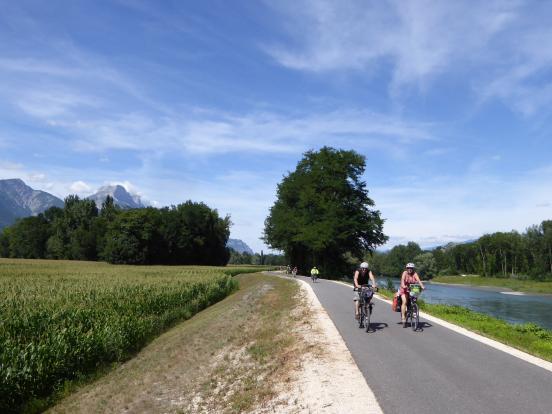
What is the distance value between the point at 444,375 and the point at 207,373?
6396mm

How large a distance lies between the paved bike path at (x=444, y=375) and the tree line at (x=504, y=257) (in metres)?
110

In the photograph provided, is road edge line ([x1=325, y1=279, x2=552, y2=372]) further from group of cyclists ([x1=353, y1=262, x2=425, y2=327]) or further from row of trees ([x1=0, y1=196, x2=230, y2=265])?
row of trees ([x1=0, y1=196, x2=230, y2=265])

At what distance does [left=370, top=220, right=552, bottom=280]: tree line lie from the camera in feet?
387

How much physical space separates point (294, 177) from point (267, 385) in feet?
175

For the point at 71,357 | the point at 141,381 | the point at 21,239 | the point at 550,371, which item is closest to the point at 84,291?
the point at 71,357

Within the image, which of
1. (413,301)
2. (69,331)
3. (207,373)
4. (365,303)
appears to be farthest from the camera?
(69,331)

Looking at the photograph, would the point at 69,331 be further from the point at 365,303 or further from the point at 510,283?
the point at 510,283

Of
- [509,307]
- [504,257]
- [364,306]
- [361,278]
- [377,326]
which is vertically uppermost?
[504,257]

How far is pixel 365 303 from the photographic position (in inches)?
537

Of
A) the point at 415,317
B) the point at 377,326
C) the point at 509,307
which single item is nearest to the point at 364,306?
the point at 377,326

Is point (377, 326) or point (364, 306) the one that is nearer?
point (364, 306)

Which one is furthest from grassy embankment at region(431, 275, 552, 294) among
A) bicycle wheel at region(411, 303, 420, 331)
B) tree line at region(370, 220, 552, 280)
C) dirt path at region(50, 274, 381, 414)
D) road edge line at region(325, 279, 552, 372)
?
dirt path at region(50, 274, 381, 414)

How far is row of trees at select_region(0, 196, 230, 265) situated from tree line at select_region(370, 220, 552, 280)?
64446mm

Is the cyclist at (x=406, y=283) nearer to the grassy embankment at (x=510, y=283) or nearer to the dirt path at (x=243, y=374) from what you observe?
the dirt path at (x=243, y=374)
